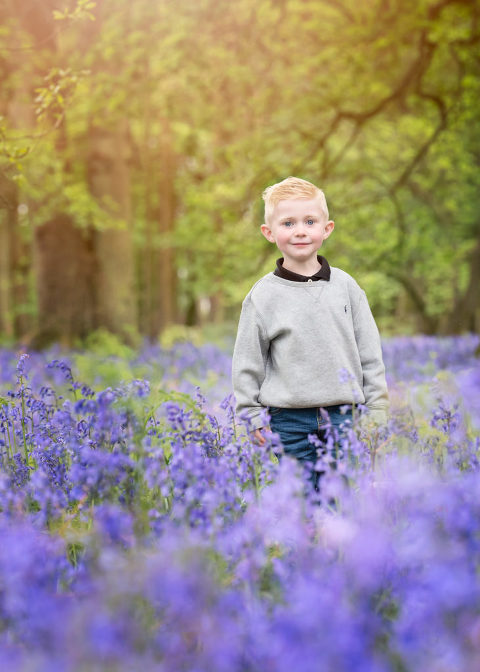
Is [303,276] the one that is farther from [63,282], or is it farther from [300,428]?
[63,282]

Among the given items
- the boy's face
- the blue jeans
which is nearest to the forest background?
the boy's face

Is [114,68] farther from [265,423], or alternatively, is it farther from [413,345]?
[265,423]

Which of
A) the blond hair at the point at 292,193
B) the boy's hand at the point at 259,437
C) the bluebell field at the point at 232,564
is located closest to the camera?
the bluebell field at the point at 232,564

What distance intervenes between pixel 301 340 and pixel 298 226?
561 millimetres

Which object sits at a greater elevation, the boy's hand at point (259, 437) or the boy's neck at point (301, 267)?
the boy's neck at point (301, 267)

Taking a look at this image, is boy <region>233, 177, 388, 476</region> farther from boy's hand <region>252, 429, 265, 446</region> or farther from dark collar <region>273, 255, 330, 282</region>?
boy's hand <region>252, 429, 265, 446</region>

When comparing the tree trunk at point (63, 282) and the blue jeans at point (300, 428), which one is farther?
the tree trunk at point (63, 282)

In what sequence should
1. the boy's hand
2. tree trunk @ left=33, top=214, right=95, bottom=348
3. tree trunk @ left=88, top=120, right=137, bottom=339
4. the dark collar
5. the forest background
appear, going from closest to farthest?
the boy's hand < the dark collar < the forest background < tree trunk @ left=33, top=214, right=95, bottom=348 < tree trunk @ left=88, top=120, right=137, bottom=339

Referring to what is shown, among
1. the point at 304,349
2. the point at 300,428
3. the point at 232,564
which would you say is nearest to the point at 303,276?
the point at 304,349

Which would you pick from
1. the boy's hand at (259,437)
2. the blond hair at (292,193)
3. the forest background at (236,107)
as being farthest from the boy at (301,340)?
the forest background at (236,107)

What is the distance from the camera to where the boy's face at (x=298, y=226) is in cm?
322

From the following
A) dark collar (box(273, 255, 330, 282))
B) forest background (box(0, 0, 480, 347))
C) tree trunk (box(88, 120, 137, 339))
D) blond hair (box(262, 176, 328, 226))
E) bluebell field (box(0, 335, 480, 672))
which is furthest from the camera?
tree trunk (box(88, 120, 137, 339))

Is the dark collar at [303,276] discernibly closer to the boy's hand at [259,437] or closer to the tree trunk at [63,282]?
the boy's hand at [259,437]

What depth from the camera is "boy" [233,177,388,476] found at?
3.22m
